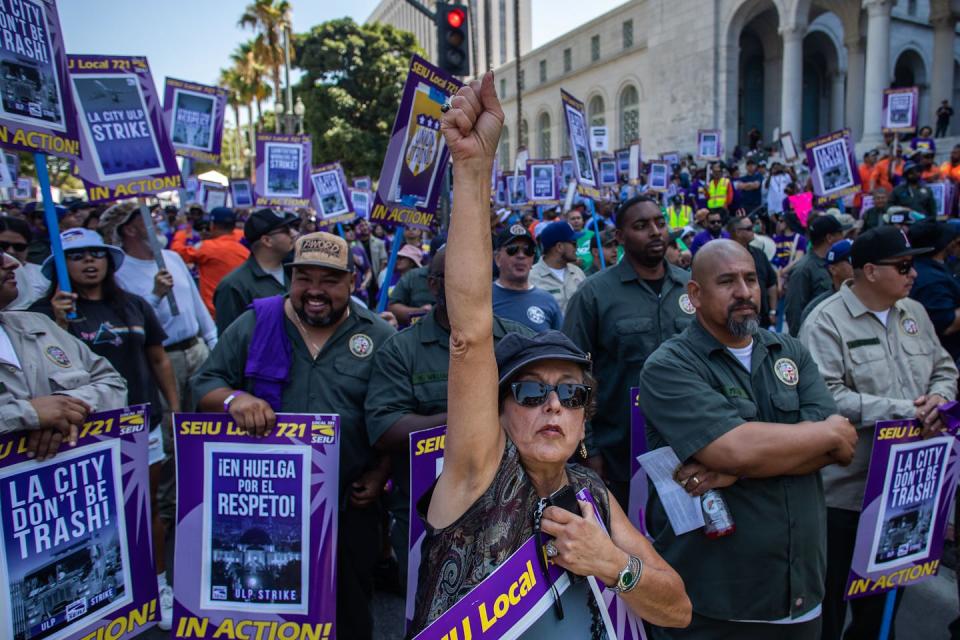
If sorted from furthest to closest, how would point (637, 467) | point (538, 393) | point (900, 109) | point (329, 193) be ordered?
point (900, 109)
point (329, 193)
point (637, 467)
point (538, 393)

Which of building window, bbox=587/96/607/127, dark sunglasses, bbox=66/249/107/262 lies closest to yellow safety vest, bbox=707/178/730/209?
dark sunglasses, bbox=66/249/107/262

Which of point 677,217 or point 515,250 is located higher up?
point 677,217

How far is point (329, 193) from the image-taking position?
10.6m

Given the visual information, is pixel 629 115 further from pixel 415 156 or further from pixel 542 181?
pixel 415 156

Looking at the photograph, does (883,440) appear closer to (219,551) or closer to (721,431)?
(721,431)

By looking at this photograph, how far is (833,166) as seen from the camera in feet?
29.4

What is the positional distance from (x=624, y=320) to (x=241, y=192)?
1224 centimetres

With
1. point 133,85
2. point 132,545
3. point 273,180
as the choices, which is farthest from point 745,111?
point 132,545

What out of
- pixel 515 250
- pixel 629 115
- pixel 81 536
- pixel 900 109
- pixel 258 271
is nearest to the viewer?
pixel 81 536

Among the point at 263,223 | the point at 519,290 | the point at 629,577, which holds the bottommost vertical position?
the point at 629,577

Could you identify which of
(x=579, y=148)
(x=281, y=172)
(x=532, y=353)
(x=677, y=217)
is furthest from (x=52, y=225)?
(x=677, y=217)

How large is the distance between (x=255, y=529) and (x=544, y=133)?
48.2 m

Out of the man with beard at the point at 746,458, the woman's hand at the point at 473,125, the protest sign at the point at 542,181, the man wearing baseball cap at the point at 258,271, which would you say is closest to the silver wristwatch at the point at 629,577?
the man with beard at the point at 746,458

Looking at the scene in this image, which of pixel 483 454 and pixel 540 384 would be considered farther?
pixel 540 384
